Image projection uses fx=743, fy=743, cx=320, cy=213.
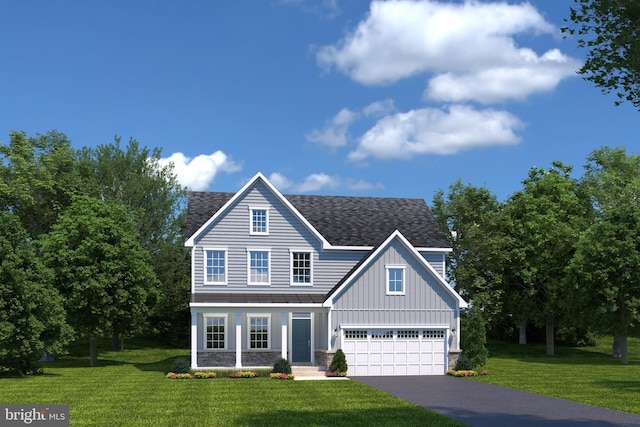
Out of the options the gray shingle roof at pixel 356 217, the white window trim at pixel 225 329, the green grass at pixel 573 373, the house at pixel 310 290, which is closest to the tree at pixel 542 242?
the green grass at pixel 573 373

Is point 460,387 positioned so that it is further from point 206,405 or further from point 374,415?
point 206,405

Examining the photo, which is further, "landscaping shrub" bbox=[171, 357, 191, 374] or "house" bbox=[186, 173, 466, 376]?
"house" bbox=[186, 173, 466, 376]

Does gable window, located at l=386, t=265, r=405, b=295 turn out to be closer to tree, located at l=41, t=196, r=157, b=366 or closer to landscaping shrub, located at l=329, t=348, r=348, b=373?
landscaping shrub, located at l=329, t=348, r=348, b=373

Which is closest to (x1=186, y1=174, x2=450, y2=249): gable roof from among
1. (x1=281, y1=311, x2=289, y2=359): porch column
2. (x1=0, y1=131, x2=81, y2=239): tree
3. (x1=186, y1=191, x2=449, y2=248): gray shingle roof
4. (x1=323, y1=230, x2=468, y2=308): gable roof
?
(x1=186, y1=191, x2=449, y2=248): gray shingle roof

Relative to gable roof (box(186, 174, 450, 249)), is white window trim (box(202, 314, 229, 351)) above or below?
below

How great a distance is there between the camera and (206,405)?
2255 cm

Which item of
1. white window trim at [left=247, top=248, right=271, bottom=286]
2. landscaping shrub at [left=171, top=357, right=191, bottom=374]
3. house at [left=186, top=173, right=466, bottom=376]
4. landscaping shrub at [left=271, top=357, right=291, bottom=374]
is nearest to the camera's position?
landscaping shrub at [left=271, top=357, right=291, bottom=374]

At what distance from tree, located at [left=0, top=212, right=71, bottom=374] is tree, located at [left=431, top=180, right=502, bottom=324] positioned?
2629cm

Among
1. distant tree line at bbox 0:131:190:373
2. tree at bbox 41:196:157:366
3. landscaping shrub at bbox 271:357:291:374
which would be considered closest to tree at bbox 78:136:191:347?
distant tree line at bbox 0:131:190:373

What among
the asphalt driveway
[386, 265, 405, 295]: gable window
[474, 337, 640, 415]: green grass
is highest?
[386, 265, 405, 295]: gable window

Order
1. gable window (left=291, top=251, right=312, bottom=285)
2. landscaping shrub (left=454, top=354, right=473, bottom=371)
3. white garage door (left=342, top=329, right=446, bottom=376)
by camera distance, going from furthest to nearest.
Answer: gable window (left=291, top=251, right=312, bottom=285) < white garage door (left=342, top=329, right=446, bottom=376) < landscaping shrub (left=454, top=354, right=473, bottom=371)

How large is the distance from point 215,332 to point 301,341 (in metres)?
4.35

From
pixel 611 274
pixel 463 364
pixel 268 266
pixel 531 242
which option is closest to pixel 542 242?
pixel 531 242

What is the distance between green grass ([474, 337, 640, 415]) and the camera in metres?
25.2
